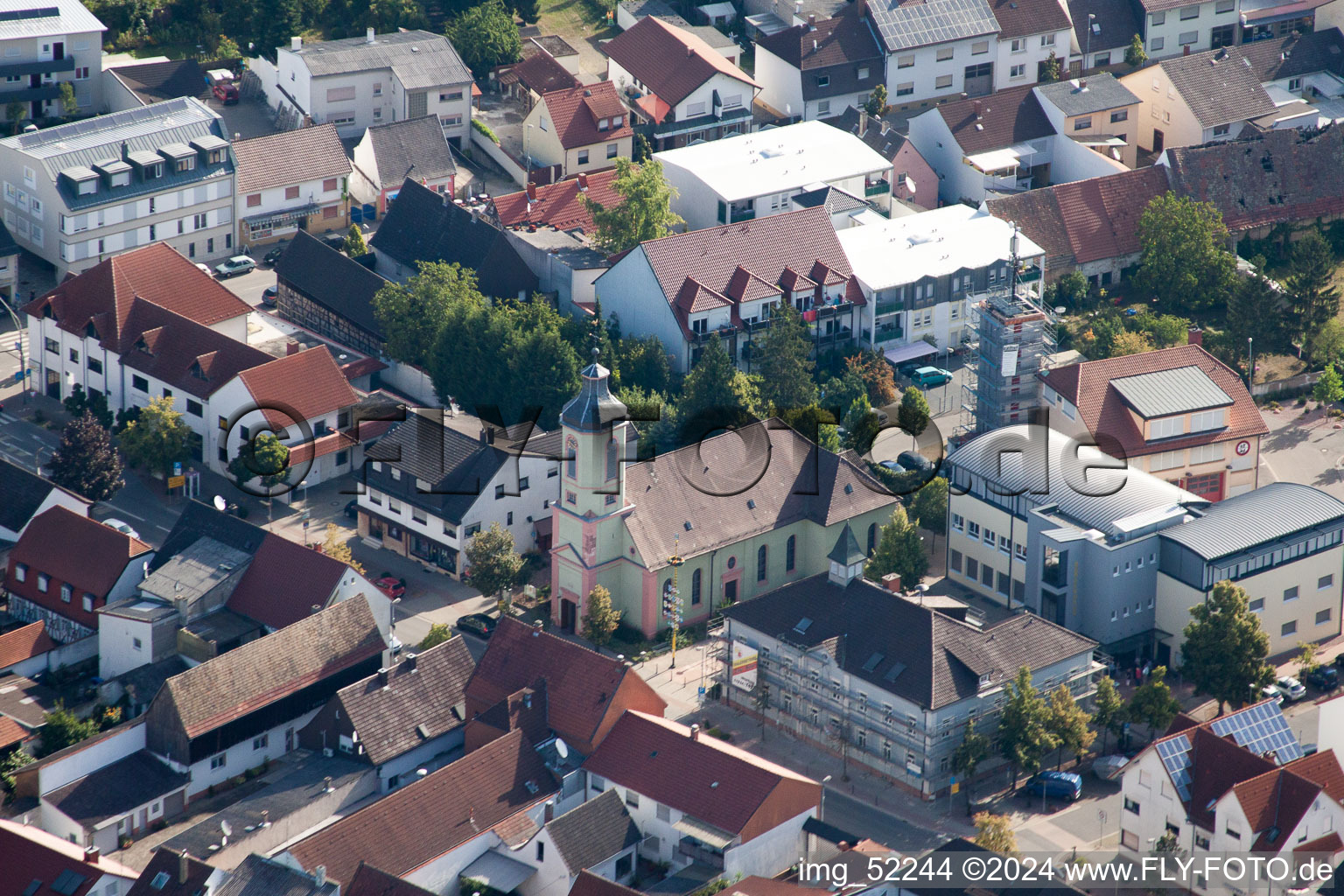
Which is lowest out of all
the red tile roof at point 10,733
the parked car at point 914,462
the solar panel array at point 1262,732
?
the red tile roof at point 10,733

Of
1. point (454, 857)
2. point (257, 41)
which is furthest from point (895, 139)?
point (454, 857)

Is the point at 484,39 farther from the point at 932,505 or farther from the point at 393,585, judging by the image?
the point at 932,505

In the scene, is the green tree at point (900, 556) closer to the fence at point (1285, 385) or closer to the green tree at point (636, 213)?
the fence at point (1285, 385)

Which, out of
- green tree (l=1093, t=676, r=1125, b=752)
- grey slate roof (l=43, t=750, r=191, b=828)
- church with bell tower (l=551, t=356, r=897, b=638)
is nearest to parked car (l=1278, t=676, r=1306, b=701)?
green tree (l=1093, t=676, r=1125, b=752)

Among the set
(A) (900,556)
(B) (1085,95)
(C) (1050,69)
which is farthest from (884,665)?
(C) (1050,69)

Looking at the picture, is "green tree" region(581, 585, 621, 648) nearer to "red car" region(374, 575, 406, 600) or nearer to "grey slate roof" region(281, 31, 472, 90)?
→ "red car" region(374, 575, 406, 600)

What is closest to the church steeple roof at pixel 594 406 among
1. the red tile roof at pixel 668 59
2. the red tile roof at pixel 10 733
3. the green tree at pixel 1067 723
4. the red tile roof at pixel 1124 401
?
the green tree at pixel 1067 723
